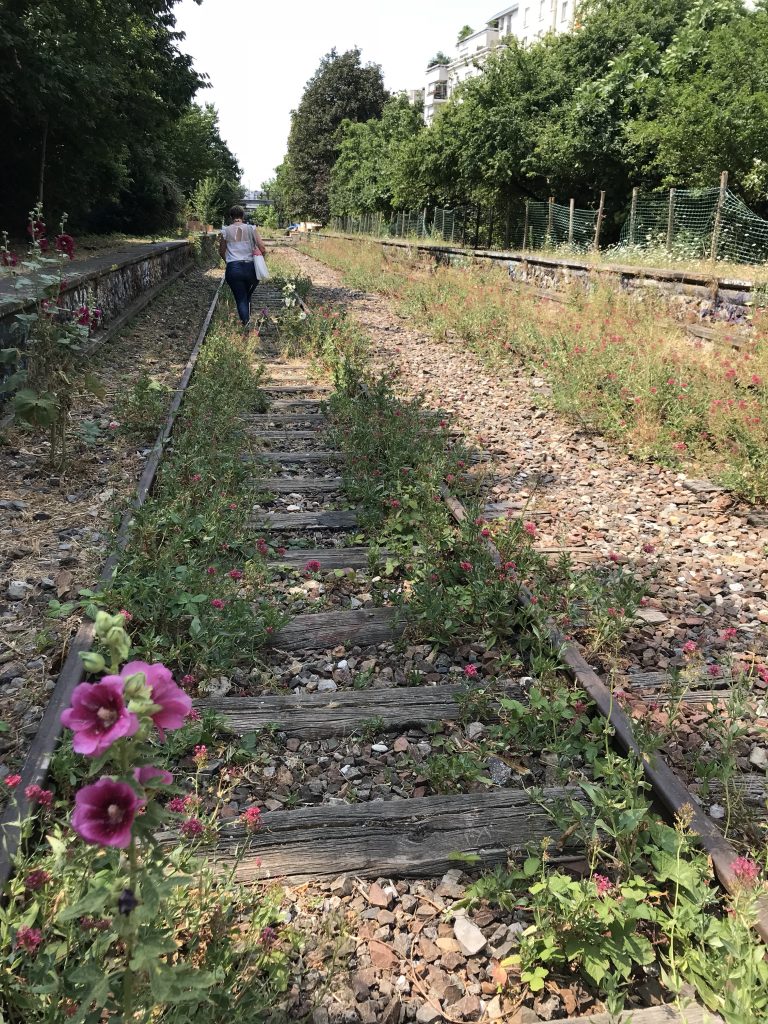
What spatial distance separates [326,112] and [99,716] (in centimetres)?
7673

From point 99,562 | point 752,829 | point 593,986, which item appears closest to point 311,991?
point 593,986

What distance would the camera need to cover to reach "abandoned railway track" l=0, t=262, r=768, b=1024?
222 centimetres

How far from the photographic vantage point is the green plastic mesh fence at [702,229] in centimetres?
1370

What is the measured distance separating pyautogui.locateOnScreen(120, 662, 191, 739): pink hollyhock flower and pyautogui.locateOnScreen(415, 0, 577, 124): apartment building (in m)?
47.5

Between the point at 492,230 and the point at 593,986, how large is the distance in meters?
28.4

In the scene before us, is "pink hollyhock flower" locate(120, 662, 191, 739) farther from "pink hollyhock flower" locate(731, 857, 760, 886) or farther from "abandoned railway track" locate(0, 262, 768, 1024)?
"pink hollyhock flower" locate(731, 857, 760, 886)

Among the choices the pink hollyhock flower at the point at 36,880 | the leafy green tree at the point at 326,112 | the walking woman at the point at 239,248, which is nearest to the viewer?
the pink hollyhock flower at the point at 36,880

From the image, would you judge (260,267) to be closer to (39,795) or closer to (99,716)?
(39,795)

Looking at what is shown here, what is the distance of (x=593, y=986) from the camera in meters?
2.12

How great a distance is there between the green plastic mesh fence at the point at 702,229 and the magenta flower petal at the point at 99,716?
14336 mm

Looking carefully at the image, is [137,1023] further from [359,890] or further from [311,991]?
A: [359,890]

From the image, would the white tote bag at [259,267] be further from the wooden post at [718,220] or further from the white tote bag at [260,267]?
the wooden post at [718,220]

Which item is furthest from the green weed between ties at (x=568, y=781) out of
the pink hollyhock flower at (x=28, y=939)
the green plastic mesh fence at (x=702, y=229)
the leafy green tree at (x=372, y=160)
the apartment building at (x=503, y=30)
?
A: the apartment building at (x=503, y=30)

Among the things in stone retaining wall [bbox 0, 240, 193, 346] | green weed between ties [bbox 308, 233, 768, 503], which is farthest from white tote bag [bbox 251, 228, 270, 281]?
green weed between ties [bbox 308, 233, 768, 503]
